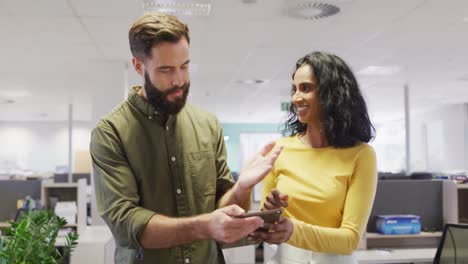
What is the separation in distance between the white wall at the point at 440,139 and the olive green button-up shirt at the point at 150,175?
1062 cm

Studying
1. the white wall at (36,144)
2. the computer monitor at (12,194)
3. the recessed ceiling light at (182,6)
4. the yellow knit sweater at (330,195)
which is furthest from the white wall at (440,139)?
the yellow knit sweater at (330,195)

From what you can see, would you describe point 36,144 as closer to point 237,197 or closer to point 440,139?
point 440,139

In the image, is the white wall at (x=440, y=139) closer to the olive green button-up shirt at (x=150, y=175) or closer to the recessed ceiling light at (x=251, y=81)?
the recessed ceiling light at (x=251, y=81)

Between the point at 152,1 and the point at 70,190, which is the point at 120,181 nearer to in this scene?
the point at 152,1

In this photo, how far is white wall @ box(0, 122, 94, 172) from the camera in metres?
13.2

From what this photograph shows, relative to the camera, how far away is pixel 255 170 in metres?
1.21

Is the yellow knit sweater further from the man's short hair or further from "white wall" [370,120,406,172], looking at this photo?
"white wall" [370,120,406,172]

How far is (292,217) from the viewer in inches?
58.1

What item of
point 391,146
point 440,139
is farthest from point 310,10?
point 391,146

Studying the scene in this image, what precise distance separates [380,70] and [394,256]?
4.10m

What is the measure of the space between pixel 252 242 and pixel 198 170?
0.28 meters

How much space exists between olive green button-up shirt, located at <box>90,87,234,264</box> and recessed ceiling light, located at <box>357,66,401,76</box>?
19.1 ft

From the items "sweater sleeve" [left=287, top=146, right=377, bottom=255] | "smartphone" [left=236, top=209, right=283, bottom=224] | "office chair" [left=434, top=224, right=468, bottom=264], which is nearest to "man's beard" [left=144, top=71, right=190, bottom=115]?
"smartphone" [left=236, top=209, right=283, bottom=224]

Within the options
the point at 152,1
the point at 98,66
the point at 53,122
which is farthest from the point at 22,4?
the point at 53,122
